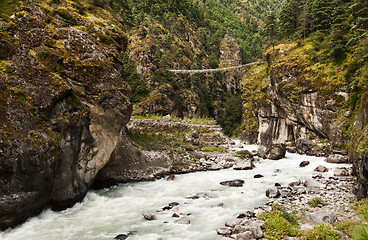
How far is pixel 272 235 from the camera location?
8.20 meters

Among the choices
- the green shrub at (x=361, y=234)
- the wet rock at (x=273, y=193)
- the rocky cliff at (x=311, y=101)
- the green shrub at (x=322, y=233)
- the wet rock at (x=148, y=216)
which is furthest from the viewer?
the rocky cliff at (x=311, y=101)

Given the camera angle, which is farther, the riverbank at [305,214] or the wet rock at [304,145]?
the wet rock at [304,145]

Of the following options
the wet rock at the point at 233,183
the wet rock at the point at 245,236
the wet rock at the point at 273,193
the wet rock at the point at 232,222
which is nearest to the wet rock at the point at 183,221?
the wet rock at the point at 232,222

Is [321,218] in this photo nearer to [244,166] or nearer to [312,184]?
[312,184]

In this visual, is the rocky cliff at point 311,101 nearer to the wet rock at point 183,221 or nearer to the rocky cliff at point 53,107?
the wet rock at point 183,221

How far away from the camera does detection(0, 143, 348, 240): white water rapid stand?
934 cm

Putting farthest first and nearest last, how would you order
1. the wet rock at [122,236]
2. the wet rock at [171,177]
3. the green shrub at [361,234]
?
the wet rock at [171,177] < the wet rock at [122,236] < the green shrub at [361,234]

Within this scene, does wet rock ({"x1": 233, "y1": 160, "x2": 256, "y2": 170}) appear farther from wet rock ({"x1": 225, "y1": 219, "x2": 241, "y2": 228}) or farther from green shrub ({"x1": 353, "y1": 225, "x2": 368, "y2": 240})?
green shrub ({"x1": 353, "y1": 225, "x2": 368, "y2": 240})

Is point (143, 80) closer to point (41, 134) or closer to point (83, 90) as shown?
point (83, 90)

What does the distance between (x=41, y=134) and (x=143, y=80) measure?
40556 millimetres

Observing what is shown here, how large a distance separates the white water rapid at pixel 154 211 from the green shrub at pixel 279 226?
2153 millimetres

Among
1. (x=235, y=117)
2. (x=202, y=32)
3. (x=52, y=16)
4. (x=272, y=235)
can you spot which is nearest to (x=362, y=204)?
(x=272, y=235)

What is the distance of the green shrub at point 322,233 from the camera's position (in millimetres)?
7464

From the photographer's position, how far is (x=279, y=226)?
854 centimetres
